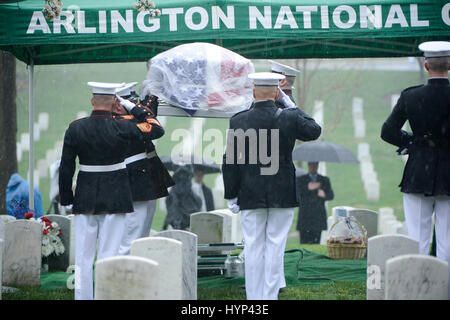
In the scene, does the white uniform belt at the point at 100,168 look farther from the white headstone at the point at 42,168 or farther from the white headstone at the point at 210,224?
the white headstone at the point at 42,168

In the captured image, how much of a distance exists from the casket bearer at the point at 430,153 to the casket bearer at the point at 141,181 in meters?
2.55

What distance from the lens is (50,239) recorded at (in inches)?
332

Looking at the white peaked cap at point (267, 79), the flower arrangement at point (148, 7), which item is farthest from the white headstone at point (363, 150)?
the white peaked cap at point (267, 79)

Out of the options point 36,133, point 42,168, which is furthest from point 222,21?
point 36,133

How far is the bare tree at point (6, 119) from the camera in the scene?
10.9m

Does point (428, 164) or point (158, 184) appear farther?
point (158, 184)

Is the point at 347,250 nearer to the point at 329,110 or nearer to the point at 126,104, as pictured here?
the point at 126,104

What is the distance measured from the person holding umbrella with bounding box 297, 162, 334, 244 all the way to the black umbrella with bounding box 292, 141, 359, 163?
0.64 feet

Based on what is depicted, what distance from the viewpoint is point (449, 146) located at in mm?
5910

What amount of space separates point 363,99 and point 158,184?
2967 cm
